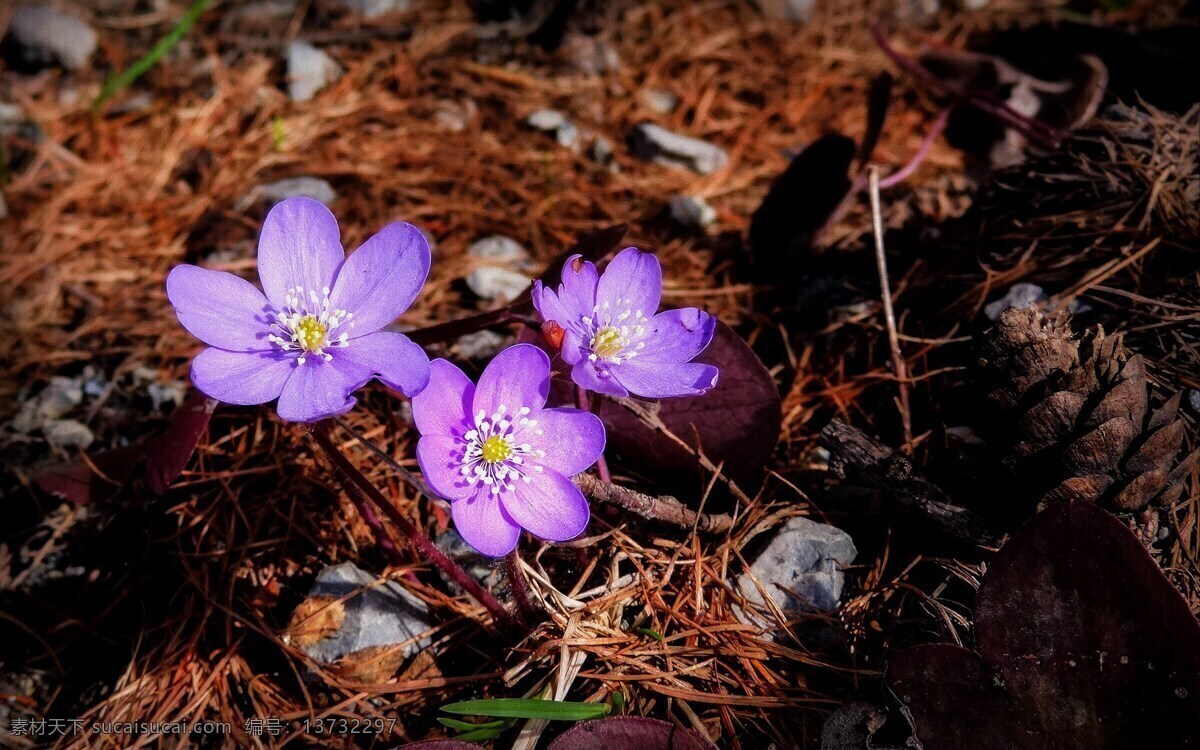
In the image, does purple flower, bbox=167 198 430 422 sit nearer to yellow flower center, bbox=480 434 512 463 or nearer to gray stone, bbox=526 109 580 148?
yellow flower center, bbox=480 434 512 463

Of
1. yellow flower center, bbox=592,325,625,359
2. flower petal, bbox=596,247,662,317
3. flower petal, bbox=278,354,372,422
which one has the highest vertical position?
flower petal, bbox=278,354,372,422

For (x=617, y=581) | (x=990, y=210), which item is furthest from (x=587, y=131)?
(x=617, y=581)

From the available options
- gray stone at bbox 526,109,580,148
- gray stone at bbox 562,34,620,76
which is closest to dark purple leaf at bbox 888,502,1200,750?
gray stone at bbox 526,109,580,148

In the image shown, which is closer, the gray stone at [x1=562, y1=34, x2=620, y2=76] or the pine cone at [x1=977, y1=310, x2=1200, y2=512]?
the pine cone at [x1=977, y1=310, x2=1200, y2=512]

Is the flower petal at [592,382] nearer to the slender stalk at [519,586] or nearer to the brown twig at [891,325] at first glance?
the slender stalk at [519,586]

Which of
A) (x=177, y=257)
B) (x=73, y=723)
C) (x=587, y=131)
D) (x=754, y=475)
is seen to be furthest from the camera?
(x=587, y=131)

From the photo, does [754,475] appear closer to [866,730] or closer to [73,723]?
[866,730]
